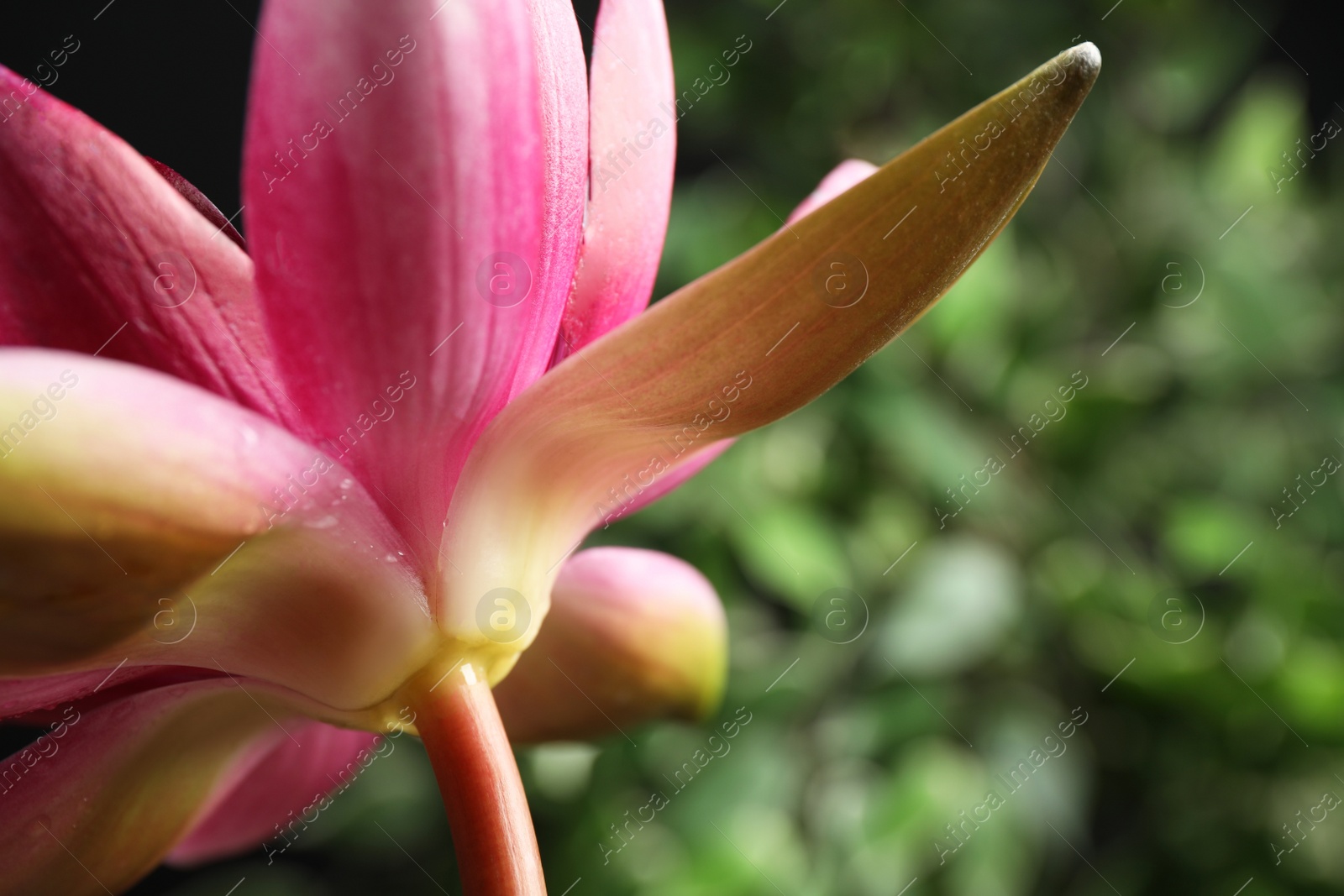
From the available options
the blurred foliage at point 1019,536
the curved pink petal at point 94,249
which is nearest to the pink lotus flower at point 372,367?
the curved pink petal at point 94,249

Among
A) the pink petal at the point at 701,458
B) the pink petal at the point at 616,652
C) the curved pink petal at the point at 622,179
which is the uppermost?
the curved pink petal at the point at 622,179

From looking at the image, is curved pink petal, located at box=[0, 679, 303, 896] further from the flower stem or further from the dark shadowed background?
the dark shadowed background

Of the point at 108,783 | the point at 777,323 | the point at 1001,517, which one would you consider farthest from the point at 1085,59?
the point at 1001,517

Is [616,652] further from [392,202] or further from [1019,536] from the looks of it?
[1019,536]

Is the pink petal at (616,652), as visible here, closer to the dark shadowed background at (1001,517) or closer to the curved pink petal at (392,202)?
the curved pink petal at (392,202)

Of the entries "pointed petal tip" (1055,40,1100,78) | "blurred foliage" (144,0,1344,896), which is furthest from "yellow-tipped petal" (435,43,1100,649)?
"blurred foliage" (144,0,1344,896)

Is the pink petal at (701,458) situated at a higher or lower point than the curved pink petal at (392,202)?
lower

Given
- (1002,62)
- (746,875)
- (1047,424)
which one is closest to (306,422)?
(746,875)
